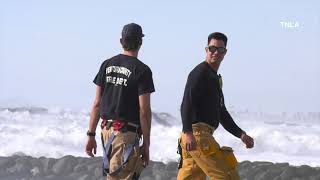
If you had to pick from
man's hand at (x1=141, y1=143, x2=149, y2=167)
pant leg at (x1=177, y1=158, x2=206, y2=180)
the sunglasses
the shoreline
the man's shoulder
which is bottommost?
the shoreline

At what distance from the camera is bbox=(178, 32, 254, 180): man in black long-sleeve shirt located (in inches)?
264

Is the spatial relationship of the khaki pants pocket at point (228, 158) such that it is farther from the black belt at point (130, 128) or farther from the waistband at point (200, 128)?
the black belt at point (130, 128)

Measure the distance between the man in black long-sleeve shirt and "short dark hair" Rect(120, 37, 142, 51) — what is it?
0.84m

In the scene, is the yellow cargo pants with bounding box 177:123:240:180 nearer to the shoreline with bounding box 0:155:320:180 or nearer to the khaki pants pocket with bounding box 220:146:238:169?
the khaki pants pocket with bounding box 220:146:238:169

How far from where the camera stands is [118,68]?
6.12 metres

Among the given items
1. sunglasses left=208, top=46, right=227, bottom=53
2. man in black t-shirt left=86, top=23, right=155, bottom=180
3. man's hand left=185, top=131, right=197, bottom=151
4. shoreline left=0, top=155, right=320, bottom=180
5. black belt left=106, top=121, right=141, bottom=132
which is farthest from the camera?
shoreline left=0, top=155, right=320, bottom=180

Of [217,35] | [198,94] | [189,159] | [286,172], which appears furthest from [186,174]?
[286,172]

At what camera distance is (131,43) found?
19.9ft

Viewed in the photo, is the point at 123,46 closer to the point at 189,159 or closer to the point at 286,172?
the point at 189,159

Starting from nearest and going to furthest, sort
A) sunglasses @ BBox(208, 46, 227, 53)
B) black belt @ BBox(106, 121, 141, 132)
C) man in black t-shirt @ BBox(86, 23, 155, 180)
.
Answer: man in black t-shirt @ BBox(86, 23, 155, 180) < black belt @ BBox(106, 121, 141, 132) < sunglasses @ BBox(208, 46, 227, 53)

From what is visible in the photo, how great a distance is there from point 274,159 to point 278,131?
339cm

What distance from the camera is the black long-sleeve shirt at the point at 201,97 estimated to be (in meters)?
6.70

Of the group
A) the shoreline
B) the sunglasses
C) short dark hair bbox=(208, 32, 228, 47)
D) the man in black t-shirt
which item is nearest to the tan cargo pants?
the man in black t-shirt

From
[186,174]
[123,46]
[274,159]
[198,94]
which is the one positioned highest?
[123,46]
